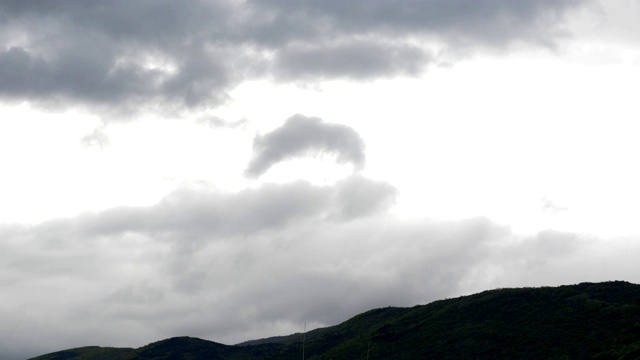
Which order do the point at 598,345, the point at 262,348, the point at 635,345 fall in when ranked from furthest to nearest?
the point at 262,348, the point at 598,345, the point at 635,345

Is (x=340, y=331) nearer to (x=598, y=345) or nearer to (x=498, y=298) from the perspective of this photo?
(x=498, y=298)

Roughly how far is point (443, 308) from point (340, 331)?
128 feet

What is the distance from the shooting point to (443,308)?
142 m

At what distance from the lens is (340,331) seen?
569ft

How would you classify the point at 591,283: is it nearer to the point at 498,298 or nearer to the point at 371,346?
the point at 498,298

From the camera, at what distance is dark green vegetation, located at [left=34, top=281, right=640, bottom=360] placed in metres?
95.1

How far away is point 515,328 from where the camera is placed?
112375 mm

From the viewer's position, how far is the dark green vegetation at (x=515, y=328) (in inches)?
3743

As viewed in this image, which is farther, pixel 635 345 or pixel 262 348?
pixel 262 348

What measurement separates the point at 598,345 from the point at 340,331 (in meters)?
88.8

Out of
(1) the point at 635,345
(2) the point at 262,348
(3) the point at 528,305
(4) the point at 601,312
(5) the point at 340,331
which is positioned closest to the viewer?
(1) the point at 635,345

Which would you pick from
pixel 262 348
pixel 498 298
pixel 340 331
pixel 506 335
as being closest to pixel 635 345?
pixel 506 335

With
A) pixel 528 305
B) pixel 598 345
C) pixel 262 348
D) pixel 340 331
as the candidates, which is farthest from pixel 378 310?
pixel 598 345

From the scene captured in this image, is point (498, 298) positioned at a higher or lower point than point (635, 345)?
higher
